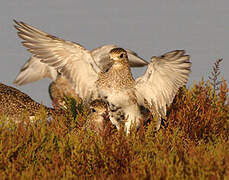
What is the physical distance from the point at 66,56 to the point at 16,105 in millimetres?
2211

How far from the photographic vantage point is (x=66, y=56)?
29.0ft

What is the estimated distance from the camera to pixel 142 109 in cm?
846

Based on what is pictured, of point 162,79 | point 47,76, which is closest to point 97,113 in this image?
point 162,79

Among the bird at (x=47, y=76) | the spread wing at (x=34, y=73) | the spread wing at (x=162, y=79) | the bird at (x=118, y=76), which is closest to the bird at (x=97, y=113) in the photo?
the bird at (x=118, y=76)

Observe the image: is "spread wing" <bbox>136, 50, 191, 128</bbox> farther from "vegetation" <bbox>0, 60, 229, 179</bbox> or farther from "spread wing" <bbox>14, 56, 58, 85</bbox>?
"spread wing" <bbox>14, 56, 58, 85</bbox>

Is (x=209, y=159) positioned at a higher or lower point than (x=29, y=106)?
higher

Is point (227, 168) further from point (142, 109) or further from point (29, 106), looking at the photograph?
point (29, 106)

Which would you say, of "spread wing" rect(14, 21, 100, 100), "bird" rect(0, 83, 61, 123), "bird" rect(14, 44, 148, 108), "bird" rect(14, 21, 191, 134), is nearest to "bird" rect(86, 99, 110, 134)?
"bird" rect(14, 21, 191, 134)

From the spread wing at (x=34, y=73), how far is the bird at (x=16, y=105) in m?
2.67

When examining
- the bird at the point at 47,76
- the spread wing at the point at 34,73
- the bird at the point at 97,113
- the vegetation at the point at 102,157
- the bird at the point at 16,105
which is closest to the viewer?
the vegetation at the point at 102,157

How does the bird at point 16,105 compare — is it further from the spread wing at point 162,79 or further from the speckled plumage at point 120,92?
the spread wing at point 162,79

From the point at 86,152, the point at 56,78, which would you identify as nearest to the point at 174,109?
the point at 86,152

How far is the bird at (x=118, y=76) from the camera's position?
323 inches

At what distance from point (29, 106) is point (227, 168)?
590cm
